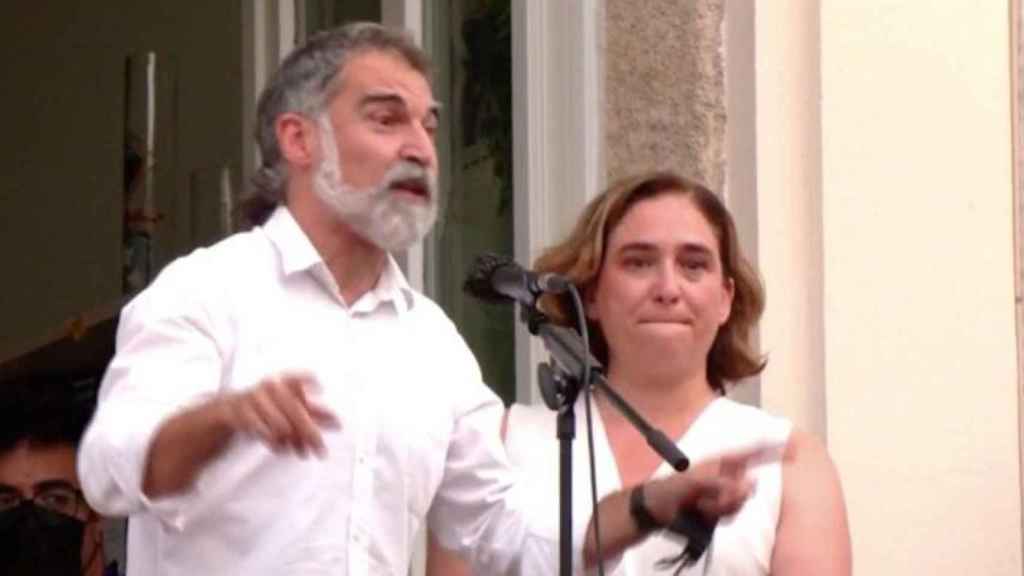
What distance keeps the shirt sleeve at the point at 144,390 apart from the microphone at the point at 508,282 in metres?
0.39

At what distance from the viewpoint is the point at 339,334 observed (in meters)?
3.79

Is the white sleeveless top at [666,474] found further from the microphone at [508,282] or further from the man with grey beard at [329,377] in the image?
the microphone at [508,282]

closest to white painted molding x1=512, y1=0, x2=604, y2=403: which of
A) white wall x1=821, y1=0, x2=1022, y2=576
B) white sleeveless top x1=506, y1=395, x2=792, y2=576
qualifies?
white wall x1=821, y1=0, x2=1022, y2=576

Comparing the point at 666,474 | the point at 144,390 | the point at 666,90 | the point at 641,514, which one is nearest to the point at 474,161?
the point at 666,90

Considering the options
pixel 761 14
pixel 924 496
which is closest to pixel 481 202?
pixel 761 14

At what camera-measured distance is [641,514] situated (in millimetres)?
3701

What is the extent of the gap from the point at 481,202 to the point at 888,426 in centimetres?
→ 108

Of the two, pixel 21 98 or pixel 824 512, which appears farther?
pixel 21 98

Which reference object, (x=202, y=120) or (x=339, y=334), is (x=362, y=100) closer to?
(x=339, y=334)

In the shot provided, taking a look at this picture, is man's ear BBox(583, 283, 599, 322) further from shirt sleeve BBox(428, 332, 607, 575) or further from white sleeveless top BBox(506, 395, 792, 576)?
shirt sleeve BBox(428, 332, 607, 575)

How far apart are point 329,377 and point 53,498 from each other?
161cm

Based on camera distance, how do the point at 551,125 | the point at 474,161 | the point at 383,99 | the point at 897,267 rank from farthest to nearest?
the point at 474,161
the point at 551,125
the point at 897,267
the point at 383,99

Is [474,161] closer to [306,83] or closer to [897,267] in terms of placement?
[897,267]

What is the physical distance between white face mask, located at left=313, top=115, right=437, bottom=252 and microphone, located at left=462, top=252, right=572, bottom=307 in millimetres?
113
